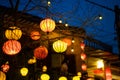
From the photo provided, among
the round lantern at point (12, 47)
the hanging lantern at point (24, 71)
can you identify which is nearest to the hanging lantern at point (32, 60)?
the hanging lantern at point (24, 71)

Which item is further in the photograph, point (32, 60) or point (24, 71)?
point (32, 60)

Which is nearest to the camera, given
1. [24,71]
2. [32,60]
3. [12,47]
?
[12,47]

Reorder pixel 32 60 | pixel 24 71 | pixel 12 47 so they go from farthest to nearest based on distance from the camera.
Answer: pixel 32 60 → pixel 24 71 → pixel 12 47

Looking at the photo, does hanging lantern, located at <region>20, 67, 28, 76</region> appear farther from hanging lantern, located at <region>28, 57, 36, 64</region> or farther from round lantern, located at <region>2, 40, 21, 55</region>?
round lantern, located at <region>2, 40, 21, 55</region>

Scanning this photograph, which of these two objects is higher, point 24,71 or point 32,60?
point 32,60

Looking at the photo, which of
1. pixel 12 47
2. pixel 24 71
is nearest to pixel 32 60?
pixel 24 71

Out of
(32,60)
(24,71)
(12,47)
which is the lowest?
(24,71)

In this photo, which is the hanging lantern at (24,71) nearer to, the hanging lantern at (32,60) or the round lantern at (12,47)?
the hanging lantern at (32,60)

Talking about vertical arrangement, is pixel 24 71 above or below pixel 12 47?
below

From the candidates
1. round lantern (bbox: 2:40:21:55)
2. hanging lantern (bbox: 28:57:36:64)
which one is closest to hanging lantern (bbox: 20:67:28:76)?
hanging lantern (bbox: 28:57:36:64)

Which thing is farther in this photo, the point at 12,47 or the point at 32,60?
the point at 32,60

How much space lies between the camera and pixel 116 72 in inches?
984

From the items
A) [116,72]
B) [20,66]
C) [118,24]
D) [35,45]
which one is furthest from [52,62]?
[116,72]

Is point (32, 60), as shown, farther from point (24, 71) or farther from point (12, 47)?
point (12, 47)
